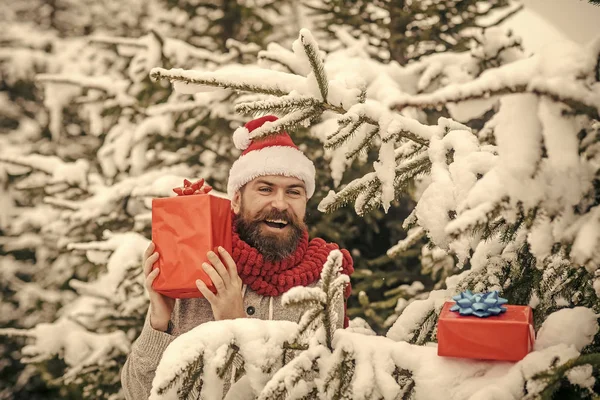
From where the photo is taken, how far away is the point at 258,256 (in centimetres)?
219

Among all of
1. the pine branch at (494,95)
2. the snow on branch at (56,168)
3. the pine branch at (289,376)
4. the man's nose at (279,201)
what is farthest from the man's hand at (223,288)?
the snow on branch at (56,168)

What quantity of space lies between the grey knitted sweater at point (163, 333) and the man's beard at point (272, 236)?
0.18 metres

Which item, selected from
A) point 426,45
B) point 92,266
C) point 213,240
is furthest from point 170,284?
point 426,45

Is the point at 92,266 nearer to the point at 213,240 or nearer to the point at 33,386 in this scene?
the point at 213,240

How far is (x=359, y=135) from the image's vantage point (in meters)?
1.59

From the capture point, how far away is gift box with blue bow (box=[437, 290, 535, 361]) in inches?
44.9

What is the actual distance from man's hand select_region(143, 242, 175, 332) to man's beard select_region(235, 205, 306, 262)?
430mm

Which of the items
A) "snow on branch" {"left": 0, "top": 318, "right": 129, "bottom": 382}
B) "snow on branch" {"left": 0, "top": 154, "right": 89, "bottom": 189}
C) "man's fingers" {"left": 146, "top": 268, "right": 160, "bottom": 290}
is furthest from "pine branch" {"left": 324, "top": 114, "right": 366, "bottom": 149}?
"snow on branch" {"left": 0, "top": 154, "right": 89, "bottom": 189}

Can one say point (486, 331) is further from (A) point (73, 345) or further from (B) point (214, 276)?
(A) point (73, 345)

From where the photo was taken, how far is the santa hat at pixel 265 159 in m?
2.30

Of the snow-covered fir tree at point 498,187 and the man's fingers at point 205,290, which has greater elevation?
the snow-covered fir tree at point 498,187

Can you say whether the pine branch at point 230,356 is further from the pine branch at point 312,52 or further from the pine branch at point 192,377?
the pine branch at point 312,52

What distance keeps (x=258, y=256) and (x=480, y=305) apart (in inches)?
44.3

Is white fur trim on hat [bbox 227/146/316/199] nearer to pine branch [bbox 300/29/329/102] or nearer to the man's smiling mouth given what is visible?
the man's smiling mouth
